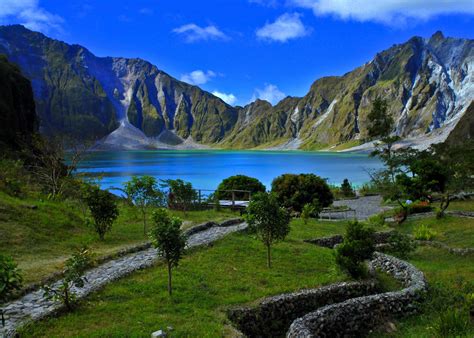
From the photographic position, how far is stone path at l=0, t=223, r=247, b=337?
986cm

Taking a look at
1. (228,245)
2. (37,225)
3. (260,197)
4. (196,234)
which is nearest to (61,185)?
(37,225)

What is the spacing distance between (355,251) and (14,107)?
59620 millimetres

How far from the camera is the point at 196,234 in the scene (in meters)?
21.8

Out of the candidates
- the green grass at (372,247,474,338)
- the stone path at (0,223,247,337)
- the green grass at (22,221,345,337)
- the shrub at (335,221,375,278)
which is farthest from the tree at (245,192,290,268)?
the green grass at (372,247,474,338)

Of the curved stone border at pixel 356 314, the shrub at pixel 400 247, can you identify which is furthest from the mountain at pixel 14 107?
the curved stone border at pixel 356 314

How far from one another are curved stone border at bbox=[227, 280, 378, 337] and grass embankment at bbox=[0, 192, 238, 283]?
6.38 meters

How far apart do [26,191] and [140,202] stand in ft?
25.6

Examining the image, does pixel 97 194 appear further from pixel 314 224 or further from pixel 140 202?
pixel 314 224

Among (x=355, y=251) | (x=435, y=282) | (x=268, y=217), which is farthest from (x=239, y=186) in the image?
(x=435, y=282)

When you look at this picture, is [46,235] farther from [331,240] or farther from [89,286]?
[331,240]

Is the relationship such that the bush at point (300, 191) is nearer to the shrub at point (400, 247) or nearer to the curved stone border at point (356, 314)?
the shrub at point (400, 247)

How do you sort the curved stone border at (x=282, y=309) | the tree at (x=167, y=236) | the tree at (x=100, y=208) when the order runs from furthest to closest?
the tree at (x=100, y=208), the tree at (x=167, y=236), the curved stone border at (x=282, y=309)

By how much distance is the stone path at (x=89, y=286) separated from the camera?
9.86 meters

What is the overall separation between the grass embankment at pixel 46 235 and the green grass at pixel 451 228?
585 inches
